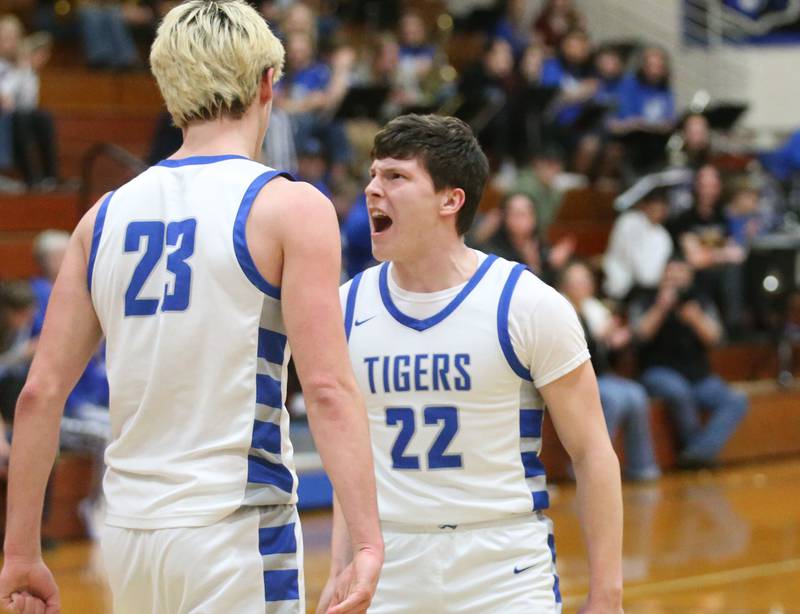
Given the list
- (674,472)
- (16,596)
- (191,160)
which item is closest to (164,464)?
(16,596)

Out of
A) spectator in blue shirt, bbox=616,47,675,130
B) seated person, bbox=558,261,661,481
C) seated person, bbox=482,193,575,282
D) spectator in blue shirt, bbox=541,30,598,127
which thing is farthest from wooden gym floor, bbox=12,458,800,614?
spectator in blue shirt, bbox=616,47,675,130

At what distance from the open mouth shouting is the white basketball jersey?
608 mm

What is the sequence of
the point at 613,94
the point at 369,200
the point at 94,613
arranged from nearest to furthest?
the point at 369,200 < the point at 94,613 < the point at 613,94

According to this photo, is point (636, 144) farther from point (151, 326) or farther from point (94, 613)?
point (151, 326)

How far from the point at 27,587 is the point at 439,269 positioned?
1.13 m

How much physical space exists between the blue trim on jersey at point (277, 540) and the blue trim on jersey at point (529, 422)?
75 centimetres

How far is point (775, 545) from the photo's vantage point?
7.52m

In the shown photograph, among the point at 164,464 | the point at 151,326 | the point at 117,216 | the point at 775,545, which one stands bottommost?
the point at 775,545

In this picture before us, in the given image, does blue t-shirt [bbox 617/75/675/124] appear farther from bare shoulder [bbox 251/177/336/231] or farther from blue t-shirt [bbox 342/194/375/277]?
bare shoulder [bbox 251/177/336/231]

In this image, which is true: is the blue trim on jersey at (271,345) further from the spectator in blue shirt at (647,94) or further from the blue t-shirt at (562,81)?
the spectator in blue shirt at (647,94)

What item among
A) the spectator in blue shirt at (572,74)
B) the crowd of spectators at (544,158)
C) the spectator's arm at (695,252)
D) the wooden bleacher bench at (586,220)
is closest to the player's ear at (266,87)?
the crowd of spectators at (544,158)

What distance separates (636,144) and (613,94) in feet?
3.76

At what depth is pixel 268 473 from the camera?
2459 millimetres

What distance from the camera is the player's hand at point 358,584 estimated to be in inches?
90.1
